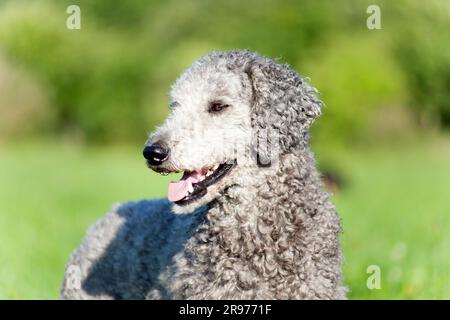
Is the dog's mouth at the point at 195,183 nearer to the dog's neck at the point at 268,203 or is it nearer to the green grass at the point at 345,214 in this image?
the dog's neck at the point at 268,203

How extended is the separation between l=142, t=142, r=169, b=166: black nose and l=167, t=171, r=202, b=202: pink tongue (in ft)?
0.74

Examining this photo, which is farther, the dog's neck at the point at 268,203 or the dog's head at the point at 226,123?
the dog's neck at the point at 268,203

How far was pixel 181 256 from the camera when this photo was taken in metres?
5.59

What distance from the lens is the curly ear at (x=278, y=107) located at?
Answer: 5.28 meters

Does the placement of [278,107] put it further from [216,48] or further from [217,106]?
[216,48]

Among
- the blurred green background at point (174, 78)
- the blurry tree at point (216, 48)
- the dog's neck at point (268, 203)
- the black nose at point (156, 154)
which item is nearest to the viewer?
the black nose at point (156, 154)

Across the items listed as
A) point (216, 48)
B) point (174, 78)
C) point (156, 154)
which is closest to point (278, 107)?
point (156, 154)

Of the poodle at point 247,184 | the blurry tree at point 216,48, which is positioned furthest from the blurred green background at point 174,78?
the poodle at point 247,184

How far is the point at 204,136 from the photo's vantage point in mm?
5199

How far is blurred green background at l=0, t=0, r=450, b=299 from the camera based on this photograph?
2144cm

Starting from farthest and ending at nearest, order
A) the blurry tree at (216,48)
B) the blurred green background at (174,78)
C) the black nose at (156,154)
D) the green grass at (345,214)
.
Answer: the blurry tree at (216,48)
the blurred green background at (174,78)
the green grass at (345,214)
the black nose at (156,154)

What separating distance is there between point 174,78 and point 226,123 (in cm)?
2782

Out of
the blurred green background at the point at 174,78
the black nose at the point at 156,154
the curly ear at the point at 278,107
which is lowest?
the black nose at the point at 156,154
